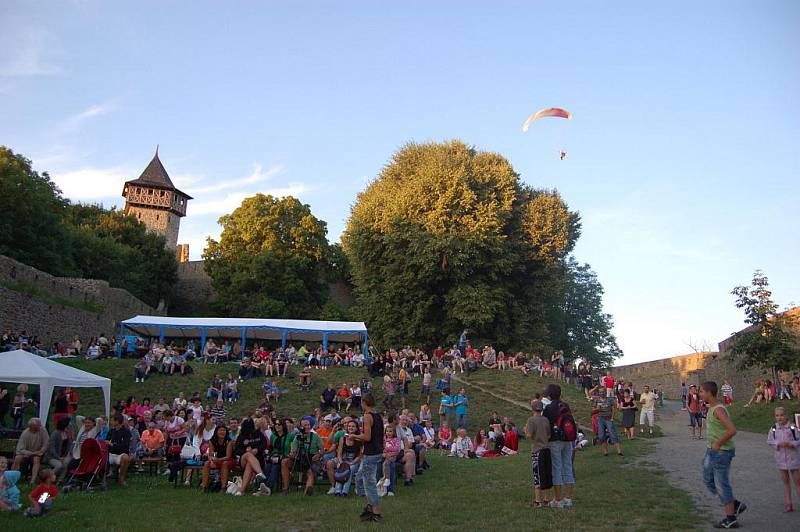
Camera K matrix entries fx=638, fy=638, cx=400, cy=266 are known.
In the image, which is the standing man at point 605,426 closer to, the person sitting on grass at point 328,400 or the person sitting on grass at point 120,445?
the person sitting on grass at point 328,400

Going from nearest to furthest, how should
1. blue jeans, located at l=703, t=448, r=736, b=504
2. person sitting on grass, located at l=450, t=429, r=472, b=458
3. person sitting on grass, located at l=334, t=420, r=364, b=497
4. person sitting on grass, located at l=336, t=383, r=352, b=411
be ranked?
blue jeans, located at l=703, t=448, r=736, b=504
person sitting on grass, located at l=334, t=420, r=364, b=497
person sitting on grass, located at l=450, t=429, r=472, b=458
person sitting on grass, located at l=336, t=383, r=352, b=411

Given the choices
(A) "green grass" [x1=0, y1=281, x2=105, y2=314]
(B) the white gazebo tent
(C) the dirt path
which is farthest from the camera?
(A) "green grass" [x1=0, y1=281, x2=105, y2=314]

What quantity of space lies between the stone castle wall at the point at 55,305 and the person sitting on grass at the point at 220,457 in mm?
16631

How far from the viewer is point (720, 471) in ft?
22.1

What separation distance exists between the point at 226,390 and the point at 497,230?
1597 cm

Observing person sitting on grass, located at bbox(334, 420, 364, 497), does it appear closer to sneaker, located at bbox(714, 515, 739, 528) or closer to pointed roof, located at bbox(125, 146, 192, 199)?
sneaker, located at bbox(714, 515, 739, 528)

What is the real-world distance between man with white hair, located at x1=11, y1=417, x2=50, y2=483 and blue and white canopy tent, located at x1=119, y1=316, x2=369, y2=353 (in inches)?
602

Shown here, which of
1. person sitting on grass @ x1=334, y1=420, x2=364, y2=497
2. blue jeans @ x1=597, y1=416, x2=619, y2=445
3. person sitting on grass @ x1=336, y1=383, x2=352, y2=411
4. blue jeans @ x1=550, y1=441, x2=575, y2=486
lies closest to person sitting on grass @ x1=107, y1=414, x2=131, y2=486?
person sitting on grass @ x1=334, y1=420, x2=364, y2=497

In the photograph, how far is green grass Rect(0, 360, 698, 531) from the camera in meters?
7.00

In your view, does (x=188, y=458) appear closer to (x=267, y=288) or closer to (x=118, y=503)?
(x=118, y=503)

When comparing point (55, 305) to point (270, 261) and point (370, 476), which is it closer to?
point (270, 261)

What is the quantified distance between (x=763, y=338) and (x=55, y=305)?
2704 centimetres

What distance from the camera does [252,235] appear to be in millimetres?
44500

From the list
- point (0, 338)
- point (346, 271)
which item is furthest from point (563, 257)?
point (0, 338)
